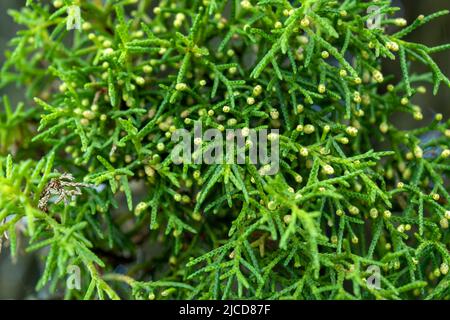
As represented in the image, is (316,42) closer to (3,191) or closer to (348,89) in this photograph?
(348,89)

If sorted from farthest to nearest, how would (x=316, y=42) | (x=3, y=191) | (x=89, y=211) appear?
1. (x=89, y=211)
2. (x=316, y=42)
3. (x=3, y=191)

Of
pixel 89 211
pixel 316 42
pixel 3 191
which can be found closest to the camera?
pixel 3 191

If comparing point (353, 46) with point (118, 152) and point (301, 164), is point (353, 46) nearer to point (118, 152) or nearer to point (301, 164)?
point (301, 164)

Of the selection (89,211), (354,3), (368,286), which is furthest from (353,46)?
(89,211)

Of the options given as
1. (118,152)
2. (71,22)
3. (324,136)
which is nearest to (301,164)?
(324,136)
